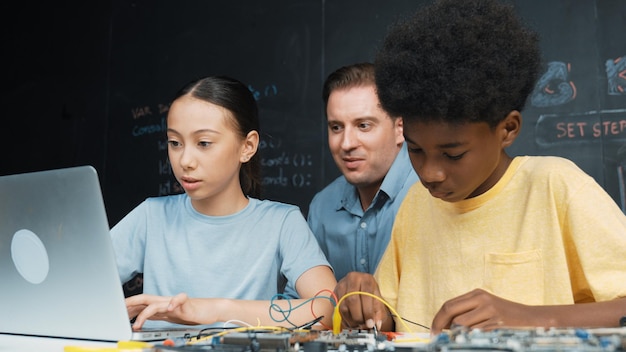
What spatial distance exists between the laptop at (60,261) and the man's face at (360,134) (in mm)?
1049

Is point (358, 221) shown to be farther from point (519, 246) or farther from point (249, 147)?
point (519, 246)

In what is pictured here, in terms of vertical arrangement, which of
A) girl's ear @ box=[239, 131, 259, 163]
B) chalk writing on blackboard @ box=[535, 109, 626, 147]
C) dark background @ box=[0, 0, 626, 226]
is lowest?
girl's ear @ box=[239, 131, 259, 163]

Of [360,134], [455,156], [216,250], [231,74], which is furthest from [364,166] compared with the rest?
[231,74]

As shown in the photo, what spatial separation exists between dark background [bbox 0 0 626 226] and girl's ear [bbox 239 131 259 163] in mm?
1221

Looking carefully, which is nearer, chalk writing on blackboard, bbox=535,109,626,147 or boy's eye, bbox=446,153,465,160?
boy's eye, bbox=446,153,465,160

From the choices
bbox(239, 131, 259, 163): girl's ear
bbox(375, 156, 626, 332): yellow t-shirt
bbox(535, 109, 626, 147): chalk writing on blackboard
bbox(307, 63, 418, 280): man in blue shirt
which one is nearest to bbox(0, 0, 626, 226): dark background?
bbox(535, 109, 626, 147): chalk writing on blackboard

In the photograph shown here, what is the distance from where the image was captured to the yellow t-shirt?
3.77 feet

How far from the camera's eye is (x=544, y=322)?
1042 millimetres

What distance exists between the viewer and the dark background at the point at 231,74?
2.74m

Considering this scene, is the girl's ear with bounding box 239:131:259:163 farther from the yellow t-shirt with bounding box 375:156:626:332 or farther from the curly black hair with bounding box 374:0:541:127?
the curly black hair with bounding box 374:0:541:127

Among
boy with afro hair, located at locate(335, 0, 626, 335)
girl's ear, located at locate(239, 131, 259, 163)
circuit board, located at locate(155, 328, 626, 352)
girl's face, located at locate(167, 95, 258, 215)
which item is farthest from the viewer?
girl's ear, located at locate(239, 131, 259, 163)

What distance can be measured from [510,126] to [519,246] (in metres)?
0.24

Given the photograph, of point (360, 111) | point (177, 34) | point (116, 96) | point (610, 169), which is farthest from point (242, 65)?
point (610, 169)

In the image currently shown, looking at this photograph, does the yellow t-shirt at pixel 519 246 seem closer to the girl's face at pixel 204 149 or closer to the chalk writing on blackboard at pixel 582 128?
the girl's face at pixel 204 149
